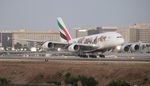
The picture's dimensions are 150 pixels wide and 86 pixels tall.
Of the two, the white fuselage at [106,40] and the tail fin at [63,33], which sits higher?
the tail fin at [63,33]

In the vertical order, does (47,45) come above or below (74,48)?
above

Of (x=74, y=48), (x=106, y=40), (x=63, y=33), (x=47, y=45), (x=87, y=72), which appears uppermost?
(x=63, y=33)

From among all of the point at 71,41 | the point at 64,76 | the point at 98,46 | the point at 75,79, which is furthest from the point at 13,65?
A: the point at 71,41

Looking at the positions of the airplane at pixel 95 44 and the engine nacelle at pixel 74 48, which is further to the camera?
the engine nacelle at pixel 74 48

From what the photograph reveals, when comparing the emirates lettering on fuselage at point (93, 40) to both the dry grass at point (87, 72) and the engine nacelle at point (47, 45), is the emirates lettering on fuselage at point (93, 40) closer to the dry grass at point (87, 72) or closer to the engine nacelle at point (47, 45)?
the engine nacelle at point (47, 45)

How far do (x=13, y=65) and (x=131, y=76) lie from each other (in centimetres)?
2433

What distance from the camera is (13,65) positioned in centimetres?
7462

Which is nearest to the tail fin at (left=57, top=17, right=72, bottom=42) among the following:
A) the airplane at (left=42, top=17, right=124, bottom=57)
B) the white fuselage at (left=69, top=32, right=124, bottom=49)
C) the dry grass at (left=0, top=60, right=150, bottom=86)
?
the airplane at (left=42, top=17, right=124, bottom=57)

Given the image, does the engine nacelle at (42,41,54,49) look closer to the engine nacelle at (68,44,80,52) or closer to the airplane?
the airplane

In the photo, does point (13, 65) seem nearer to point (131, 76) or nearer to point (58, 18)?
point (131, 76)

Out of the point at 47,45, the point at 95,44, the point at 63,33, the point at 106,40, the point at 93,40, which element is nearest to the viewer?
the point at 106,40

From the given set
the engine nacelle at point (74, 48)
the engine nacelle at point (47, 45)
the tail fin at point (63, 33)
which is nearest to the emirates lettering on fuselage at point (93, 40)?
the engine nacelle at point (74, 48)

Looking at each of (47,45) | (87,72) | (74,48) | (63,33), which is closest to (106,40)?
(74,48)

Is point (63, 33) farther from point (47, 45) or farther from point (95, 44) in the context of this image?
point (95, 44)
